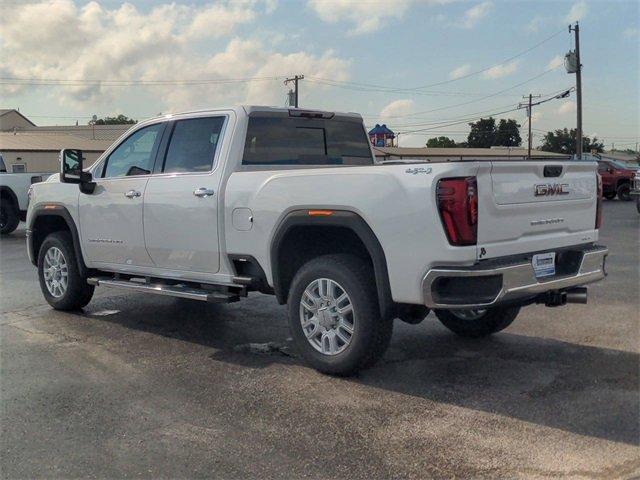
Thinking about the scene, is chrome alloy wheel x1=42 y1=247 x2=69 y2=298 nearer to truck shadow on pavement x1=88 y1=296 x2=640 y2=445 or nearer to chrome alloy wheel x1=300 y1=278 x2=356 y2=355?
truck shadow on pavement x1=88 y1=296 x2=640 y2=445

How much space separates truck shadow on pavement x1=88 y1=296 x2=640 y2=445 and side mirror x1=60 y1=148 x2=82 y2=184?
1525 millimetres

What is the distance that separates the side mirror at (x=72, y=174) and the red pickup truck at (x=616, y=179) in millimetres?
27733

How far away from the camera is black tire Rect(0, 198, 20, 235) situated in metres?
16.6

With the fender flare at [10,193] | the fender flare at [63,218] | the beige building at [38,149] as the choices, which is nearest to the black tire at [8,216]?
the fender flare at [10,193]

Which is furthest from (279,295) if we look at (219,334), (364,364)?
(219,334)

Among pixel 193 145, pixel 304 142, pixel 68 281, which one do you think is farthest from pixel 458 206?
pixel 68 281

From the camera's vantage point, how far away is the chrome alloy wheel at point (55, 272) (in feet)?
24.7

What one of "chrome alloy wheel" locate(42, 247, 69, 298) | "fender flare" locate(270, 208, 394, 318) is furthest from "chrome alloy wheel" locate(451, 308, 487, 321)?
"chrome alloy wheel" locate(42, 247, 69, 298)

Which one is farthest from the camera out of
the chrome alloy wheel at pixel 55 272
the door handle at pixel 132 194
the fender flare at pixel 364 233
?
the chrome alloy wheel at pixel 55 272

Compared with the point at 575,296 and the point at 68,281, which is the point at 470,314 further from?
the point at 68,281

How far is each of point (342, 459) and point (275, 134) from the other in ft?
11.0

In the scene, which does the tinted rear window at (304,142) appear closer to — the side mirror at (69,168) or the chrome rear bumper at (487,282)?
the side mirror at (69,168)

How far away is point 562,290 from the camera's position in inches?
202

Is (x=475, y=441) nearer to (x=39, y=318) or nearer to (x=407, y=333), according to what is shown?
(x=407, y=333)
